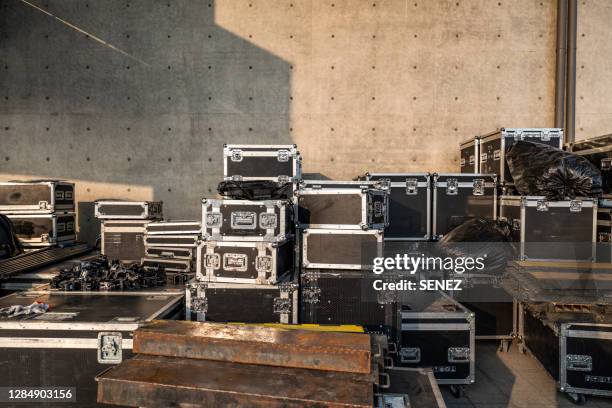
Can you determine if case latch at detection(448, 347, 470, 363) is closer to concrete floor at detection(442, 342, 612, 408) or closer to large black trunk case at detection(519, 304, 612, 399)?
concrete floor at detection(442, 342, 612, 408)

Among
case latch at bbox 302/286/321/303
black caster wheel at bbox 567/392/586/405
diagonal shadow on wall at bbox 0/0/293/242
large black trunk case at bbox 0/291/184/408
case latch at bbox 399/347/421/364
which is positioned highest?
diagonal shadow on wall at bbox 0/0/293/242

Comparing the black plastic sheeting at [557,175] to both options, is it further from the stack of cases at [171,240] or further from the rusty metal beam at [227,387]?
the stack of cases at [171,240]

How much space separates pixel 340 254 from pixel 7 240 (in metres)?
3.83

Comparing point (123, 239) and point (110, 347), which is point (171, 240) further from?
point (110, 347)

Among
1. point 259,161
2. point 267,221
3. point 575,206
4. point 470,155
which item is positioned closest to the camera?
point 267,221

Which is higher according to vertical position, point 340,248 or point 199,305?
point 340,248

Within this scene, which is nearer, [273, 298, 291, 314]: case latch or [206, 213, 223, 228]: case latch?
[273, 298, 291, 314]: case latch

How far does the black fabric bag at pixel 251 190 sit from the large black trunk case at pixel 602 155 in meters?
3.62

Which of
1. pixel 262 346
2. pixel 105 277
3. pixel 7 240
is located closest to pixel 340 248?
pixel 262 346

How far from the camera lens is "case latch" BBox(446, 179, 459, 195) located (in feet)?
14.6

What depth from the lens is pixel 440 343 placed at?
126 inches

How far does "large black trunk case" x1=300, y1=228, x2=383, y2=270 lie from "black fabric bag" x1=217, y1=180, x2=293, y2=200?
2.14 ft

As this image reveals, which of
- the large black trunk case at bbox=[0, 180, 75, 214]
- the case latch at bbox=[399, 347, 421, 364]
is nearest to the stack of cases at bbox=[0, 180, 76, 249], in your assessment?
the large black trunk case at bbox=[0, 180, 75, 214]

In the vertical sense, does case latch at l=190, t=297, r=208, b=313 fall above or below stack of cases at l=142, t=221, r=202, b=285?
below
